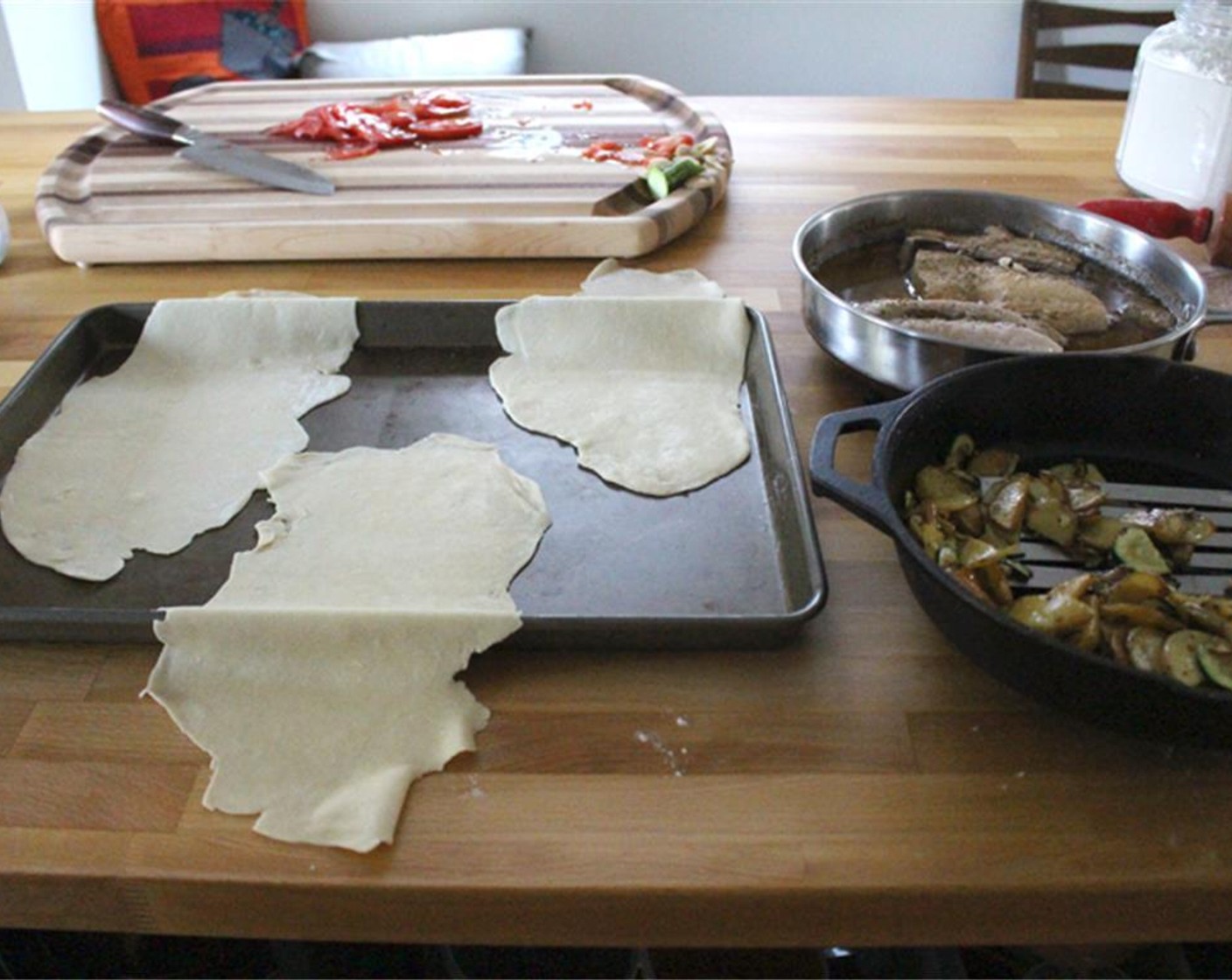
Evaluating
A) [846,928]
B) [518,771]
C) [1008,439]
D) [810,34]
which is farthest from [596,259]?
[810,34]

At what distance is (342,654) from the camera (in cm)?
72

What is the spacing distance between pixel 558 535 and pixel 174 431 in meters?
0.41

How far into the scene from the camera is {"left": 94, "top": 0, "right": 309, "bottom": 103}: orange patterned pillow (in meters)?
2.75

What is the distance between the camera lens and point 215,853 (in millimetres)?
622

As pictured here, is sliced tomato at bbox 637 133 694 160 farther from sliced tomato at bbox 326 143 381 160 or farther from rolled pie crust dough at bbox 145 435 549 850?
rolled pie crust dough at bbox 145 435 549 850

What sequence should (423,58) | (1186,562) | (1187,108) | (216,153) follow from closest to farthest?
(1186,562)
(1187,108)
(216,153)
(423,58)

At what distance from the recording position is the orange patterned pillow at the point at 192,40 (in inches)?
108

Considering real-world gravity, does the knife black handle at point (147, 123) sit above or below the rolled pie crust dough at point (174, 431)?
above

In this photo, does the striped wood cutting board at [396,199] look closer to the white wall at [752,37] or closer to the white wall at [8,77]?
the white wall at [8,77]

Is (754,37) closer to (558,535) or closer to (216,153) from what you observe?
(216,153)

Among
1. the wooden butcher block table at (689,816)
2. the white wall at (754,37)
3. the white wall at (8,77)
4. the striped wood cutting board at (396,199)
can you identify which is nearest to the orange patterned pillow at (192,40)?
the white wall at (754,37)

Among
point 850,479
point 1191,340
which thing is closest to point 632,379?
point 850,479

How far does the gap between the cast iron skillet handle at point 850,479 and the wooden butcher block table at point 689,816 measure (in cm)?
12

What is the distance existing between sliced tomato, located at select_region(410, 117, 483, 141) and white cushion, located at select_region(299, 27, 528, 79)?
118cm
